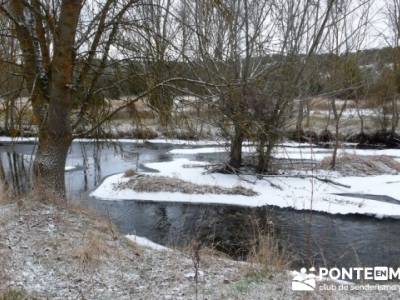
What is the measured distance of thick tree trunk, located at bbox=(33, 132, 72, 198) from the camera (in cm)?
676

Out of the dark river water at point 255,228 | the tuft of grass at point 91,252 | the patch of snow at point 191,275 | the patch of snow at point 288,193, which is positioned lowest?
the dark river water at point 255,228

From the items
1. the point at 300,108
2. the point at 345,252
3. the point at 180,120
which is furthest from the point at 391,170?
the point at 180,120

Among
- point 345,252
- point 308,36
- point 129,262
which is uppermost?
point 308,36

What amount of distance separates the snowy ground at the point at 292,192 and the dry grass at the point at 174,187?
21 cm

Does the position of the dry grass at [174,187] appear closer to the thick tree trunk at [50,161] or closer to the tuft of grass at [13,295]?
the thick tree trunk at [50,161]

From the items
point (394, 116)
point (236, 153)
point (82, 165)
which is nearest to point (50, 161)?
point (236, 153)

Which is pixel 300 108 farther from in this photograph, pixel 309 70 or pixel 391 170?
pixel 391 170

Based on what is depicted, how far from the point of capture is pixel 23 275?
4.14 metres

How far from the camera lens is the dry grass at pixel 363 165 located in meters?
14.2

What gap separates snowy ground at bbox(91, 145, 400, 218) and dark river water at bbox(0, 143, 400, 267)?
0.37 metres

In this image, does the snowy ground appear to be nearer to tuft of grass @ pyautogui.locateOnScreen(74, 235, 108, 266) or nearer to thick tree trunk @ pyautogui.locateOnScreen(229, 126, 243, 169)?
thick tree trunk @ pyautogui.locateOnScreen(229, 126, 243, 169)

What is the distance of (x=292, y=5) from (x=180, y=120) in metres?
7.48

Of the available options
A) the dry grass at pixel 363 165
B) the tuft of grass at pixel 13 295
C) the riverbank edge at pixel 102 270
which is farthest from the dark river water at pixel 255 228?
the dry grass at pixel 363 165

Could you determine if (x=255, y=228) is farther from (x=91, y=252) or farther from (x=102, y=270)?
(x=102, y=270)
